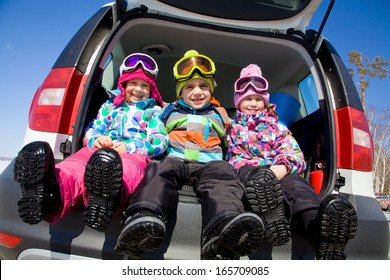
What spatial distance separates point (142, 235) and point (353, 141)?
48.4 inches

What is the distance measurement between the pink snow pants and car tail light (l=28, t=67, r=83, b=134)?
187 mm

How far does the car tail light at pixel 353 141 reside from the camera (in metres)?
1.65

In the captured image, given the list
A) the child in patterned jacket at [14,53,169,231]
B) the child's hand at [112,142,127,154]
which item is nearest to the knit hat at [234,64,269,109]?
the child in patterned jacket at [14,53,169,231]

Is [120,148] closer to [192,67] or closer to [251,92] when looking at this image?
[192,67]

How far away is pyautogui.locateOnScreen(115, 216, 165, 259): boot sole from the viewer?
1073mm

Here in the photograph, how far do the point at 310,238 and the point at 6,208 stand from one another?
1.31 meters

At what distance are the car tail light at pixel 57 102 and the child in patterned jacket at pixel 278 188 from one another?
93 centimetres

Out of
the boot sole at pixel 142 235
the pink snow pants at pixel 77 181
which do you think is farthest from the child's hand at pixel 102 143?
the boot sole at pixel 142 235

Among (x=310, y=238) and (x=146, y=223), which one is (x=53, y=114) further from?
(x=310, y=238)

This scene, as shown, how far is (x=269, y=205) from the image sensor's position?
1.23m

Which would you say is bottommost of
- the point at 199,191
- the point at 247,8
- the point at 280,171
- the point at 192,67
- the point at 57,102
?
the point at 199,191

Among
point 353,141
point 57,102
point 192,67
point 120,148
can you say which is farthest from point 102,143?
point 353,141

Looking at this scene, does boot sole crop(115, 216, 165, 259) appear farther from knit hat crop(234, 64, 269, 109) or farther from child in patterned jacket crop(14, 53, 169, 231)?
knit hat crop(234, 64, 269, 109)

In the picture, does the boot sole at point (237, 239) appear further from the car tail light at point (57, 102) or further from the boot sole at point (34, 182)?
the car tail light at point (57, 102)
